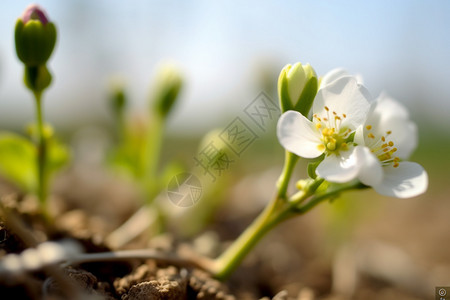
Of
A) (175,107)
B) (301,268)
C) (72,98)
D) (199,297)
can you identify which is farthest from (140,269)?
(72,98)

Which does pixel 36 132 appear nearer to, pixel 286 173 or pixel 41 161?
pixel 41 161

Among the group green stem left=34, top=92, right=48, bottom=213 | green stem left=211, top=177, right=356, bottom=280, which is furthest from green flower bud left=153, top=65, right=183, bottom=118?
green stem left=211, top=177, right=356, bottom=280

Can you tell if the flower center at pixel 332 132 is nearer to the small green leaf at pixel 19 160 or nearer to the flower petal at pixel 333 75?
the flower petal at pixel 333 75

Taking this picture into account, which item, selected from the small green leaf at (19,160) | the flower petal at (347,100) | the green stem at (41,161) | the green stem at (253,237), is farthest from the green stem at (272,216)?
the small green leaf at (19,160)

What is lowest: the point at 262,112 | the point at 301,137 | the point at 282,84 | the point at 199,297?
the point at 199,297

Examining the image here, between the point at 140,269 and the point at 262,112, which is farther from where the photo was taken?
the point at 262,112

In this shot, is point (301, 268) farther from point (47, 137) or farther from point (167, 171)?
point (47, 137)

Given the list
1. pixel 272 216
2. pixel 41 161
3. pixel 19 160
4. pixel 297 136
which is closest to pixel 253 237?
pixel 272 216
